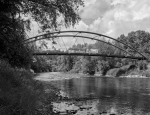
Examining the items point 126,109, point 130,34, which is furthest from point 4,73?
point 130,34

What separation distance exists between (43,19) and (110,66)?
260 ft

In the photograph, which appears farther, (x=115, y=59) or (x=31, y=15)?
(x=115, y=59)

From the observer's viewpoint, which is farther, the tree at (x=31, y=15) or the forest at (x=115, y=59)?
the forest at (x=115, y=59)

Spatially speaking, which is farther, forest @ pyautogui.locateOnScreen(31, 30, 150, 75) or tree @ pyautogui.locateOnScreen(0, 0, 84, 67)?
forest @ pyautogui.locateOnScreen(31, 30, 150, 75)

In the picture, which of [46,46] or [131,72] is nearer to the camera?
[46,46]

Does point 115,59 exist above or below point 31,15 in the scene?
above

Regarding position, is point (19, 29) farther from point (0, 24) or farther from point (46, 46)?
point (46, 46)

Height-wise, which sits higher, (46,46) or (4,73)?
(46,46)

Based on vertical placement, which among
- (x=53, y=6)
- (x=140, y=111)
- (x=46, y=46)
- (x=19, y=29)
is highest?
(x=53, y=6)

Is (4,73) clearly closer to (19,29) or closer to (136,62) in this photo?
(19,29)

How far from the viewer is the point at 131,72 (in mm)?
71688

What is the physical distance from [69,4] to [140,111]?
10.1m

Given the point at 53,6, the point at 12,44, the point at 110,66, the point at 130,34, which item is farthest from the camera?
the point at 130,34

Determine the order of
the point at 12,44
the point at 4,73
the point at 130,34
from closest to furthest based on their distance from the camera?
the point at 12,44 < the point at 4,73 < the point at 130,34
